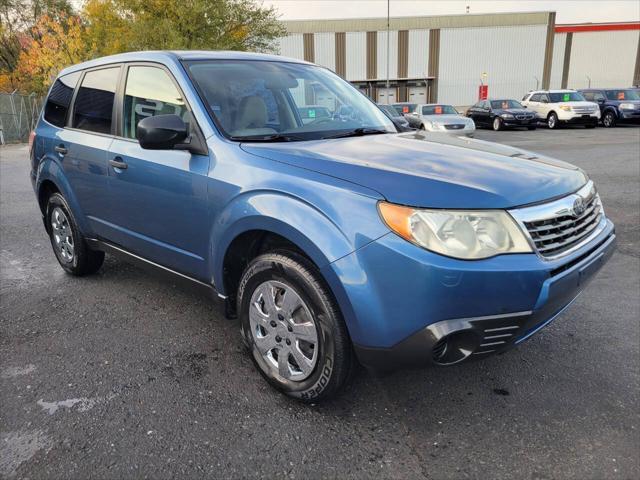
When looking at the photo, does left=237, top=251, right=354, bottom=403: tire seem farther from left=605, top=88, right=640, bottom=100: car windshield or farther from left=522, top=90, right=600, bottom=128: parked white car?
left=605, top=88, right=640, bottom=100: car windshield

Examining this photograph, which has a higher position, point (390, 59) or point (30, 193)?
point (390, 59)

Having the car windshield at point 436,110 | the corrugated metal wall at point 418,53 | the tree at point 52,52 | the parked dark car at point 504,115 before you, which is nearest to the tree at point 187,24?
the tree at point 52,52

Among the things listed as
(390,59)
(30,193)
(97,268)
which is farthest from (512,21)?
(97,268)

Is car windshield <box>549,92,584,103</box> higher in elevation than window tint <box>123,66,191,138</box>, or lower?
lower

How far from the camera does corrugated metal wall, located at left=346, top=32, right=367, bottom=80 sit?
45.1m

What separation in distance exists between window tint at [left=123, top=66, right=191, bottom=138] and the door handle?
177 millimetres

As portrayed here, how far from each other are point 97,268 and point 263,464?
9.93 feet

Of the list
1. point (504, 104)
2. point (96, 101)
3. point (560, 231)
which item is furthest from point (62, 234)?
point (504, 104)

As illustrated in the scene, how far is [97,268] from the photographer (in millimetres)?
4609

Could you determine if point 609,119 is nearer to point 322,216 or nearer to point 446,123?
point 446,123

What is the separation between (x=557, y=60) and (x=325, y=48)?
20.0 m

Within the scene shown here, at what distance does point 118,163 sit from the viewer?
342cm

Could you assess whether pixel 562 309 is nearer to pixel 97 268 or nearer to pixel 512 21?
pixel 97 268

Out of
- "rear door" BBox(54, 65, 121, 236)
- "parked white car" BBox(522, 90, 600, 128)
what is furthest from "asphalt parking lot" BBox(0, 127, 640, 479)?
"parked white car" BBox(522, 90, 600, 128)
